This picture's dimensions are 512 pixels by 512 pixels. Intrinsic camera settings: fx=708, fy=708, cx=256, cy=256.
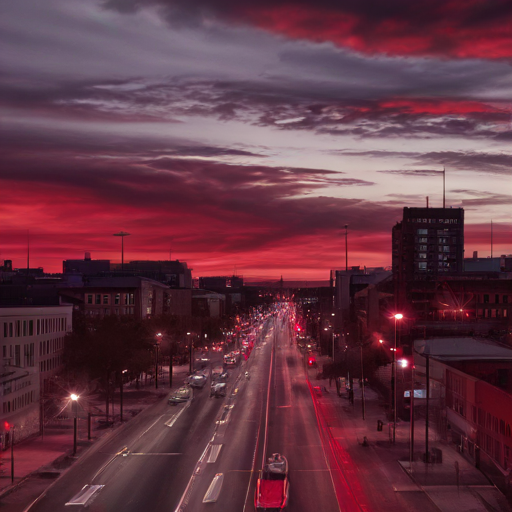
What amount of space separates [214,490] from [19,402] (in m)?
23.0

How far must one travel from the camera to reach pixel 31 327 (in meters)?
62.0

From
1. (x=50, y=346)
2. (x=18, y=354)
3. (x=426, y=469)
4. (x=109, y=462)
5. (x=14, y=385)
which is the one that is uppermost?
(x=18, y=354)

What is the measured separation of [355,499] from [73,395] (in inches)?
842

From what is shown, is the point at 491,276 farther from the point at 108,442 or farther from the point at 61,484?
the point at 61,484

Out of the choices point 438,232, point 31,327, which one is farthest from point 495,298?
point 31,327

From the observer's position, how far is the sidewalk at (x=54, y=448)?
43.3 metres

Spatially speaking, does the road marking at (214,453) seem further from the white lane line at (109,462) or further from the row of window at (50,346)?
the row of window at (50,346)

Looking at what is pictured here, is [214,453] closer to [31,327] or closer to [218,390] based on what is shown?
[31,327]

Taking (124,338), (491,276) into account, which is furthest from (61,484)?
(491,276)

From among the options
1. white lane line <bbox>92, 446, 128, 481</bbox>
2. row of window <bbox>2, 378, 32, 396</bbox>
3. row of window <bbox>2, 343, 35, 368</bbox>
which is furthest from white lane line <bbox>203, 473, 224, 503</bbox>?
row of window <bbox>2, 343, 35, 368</bbox>

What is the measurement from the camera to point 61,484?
135ft

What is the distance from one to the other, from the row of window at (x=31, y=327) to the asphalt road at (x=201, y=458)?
38.0 ft

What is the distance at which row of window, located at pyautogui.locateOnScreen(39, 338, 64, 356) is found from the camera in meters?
65.6

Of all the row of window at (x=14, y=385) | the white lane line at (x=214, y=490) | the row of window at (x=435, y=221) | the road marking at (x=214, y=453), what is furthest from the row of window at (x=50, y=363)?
the row of window at (x=435, y=221)
